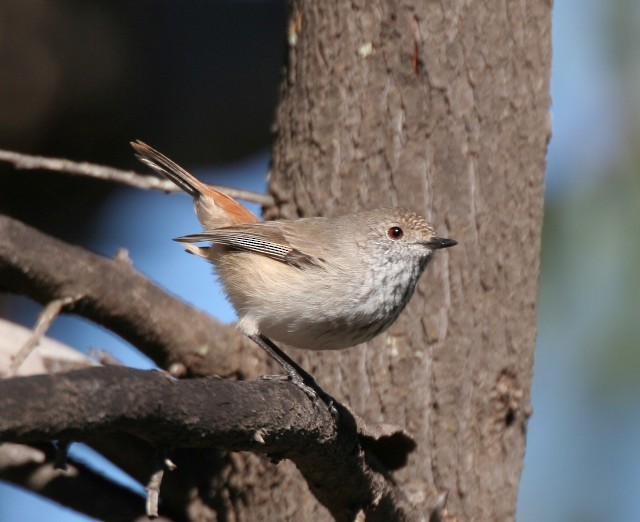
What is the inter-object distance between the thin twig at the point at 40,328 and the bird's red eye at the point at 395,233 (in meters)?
1.35

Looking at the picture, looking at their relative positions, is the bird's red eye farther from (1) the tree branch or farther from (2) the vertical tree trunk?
(1) the tree branch

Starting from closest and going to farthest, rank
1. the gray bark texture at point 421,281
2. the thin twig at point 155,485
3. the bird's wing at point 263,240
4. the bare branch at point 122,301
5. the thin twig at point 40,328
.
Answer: the thin twig at point 155,485 < the thin twig at point 40,328 < the bare branch at point 122,301 < the gray bark texture at point 421,281 < the bird's wing at point 263,240

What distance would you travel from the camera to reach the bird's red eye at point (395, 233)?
4.08 m

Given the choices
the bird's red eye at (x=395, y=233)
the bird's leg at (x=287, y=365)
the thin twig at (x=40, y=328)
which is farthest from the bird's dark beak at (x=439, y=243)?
the thin twig at (x=40, y=328)

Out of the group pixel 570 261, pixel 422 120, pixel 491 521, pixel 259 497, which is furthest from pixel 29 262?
pixel 570 261

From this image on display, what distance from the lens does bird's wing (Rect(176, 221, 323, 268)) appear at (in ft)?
13.3

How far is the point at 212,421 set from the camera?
2539 mm

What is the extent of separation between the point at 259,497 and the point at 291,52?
205 cm

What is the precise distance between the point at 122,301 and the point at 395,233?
1.19 metres

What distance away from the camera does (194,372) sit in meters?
4.09

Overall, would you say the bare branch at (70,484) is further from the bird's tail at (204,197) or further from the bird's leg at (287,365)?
the bird's tail at (204,197)

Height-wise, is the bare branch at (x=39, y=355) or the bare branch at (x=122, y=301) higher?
the bare branch at (x=122, y=301)

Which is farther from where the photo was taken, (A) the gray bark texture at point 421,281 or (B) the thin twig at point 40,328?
(A) the gray bark texture at point 421,281

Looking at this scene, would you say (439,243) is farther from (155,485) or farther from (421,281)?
(155,485)
